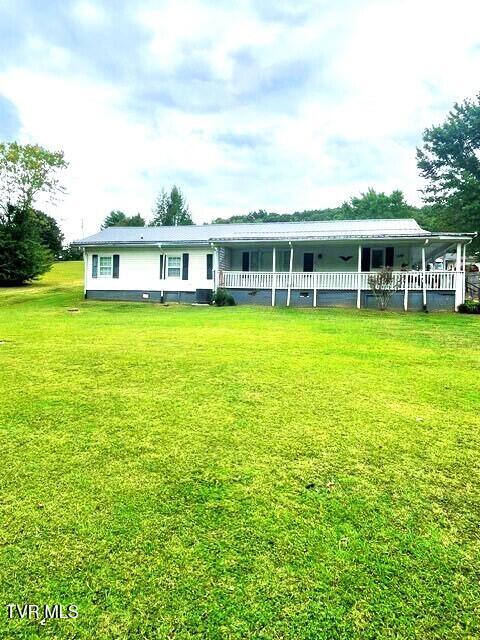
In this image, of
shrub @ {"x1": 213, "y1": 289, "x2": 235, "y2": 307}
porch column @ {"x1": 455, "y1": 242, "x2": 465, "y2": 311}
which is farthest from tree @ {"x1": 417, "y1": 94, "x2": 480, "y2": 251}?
shrub @ {"x1": 213, "y1": 289, "x2": 235, "y2": 307}

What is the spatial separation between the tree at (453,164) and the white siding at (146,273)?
67.4ft

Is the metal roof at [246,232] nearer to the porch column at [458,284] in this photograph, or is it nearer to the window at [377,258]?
the window at [377,258]

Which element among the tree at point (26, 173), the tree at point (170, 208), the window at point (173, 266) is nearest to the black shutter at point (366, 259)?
the window at point (173, 266)

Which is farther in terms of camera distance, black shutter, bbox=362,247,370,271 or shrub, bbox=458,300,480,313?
black shutter, bbox=362,247,370,271

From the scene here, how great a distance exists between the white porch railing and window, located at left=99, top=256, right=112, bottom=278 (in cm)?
647

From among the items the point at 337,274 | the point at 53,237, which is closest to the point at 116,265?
the point at 337,274

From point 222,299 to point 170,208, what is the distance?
36150mm

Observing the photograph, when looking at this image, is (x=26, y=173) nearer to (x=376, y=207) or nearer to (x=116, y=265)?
(x=116, y=265)

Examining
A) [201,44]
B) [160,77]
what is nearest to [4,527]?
[201,44]

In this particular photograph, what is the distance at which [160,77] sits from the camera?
17.8 m

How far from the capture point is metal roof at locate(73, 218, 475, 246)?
58.6 ft

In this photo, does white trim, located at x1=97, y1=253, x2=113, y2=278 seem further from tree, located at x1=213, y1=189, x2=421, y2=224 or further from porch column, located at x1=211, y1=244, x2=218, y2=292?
tree, located at x1=213, y1=189, x2=421, y2=224

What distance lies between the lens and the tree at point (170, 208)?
49906 mm

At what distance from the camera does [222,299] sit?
17.6m
